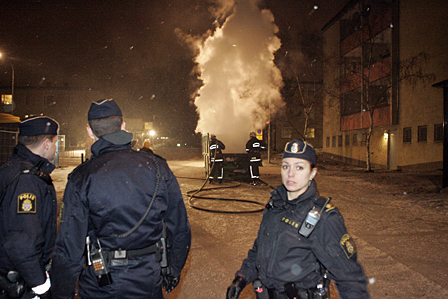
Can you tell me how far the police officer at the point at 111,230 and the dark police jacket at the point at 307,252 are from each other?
78 centimetres

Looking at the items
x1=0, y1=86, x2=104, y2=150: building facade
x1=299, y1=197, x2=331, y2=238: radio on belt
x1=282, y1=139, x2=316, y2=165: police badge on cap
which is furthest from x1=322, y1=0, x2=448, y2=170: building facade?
x1=0, y1=86, x2=104, y2=150: building facade

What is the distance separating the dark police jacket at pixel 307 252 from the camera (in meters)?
1.82

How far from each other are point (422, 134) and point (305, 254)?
21884 millimetres

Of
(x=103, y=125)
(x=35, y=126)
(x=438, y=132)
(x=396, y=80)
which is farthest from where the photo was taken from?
(x=396, y=80)

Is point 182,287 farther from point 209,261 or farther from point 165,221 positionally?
point 165,221

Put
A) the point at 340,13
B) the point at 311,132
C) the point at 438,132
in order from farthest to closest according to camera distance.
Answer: the point at 311,132, the point at 340,13, the point at 438,132

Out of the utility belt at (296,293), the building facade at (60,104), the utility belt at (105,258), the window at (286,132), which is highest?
the building facade at (60,104)

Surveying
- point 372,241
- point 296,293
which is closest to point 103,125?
point 296,293

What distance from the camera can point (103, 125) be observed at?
223 centimetres

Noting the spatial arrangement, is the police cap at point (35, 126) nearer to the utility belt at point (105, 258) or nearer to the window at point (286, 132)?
the utility belt at point (105, 258)

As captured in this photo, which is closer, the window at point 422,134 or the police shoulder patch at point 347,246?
the police shoulder patch at point 347,246

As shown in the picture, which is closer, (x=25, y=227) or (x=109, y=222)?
(x=109, y=222)

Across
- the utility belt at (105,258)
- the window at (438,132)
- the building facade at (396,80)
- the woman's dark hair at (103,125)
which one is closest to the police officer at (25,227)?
the utility belt at (105,258)

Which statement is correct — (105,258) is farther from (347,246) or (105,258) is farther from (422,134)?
(422,134)
